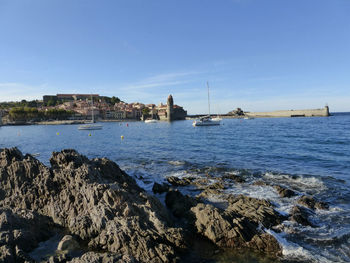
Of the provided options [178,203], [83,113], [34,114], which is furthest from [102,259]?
[83,113]

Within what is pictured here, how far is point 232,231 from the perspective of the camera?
22.8ft

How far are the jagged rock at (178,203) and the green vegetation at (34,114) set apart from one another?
417 feet

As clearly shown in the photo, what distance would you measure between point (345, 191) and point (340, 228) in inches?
176

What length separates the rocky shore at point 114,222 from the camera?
6.25 m

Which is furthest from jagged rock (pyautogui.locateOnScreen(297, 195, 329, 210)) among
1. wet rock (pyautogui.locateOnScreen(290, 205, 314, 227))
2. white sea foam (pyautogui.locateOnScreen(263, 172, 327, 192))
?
white sea foam (pyautogui.locateOnScreen(263, 172, 327, 192))

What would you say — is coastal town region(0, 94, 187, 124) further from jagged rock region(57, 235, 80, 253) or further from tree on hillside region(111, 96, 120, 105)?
jagged rock region(57, 235, 80, 253)

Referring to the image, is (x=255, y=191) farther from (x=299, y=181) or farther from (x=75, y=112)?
(x=75, y=112)

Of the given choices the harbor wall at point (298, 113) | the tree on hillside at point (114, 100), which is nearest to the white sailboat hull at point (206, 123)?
the harbor wall at point (298, 113)

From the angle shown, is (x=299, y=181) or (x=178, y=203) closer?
(x=178, y=203)

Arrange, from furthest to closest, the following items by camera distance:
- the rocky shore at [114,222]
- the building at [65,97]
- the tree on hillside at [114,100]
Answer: the tree on hillside at [114,100] < the building at [65,97] < the rocky shore at [114,222]

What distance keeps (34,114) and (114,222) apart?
13298cm

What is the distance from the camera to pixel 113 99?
191 m

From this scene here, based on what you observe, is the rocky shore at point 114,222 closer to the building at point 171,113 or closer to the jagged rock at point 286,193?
the jagged rock at point 286,193

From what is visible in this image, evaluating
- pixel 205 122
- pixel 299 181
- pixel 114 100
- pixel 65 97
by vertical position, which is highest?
pixel 65 97
